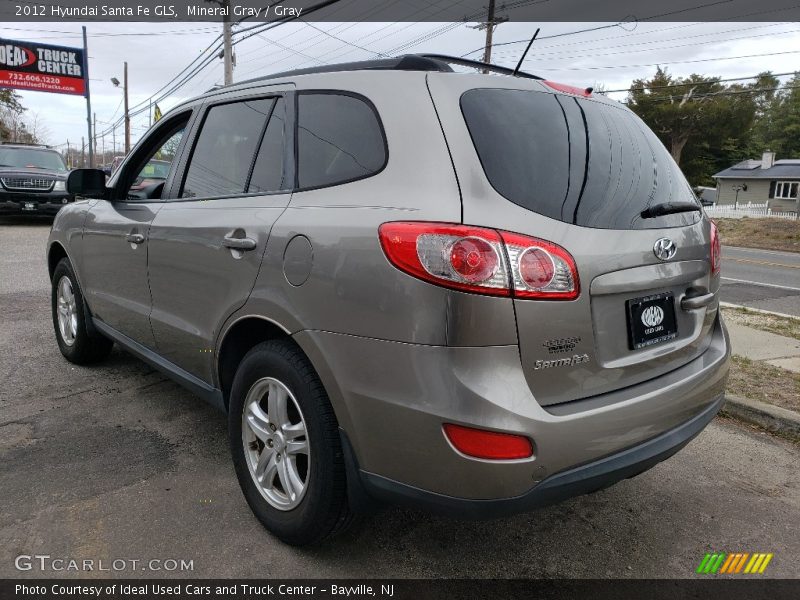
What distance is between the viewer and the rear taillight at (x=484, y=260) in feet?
6.20

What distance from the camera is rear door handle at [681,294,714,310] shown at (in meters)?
2.43

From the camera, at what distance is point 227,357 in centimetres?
279

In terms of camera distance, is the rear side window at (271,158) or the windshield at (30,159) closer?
the rear side window at (271,158)

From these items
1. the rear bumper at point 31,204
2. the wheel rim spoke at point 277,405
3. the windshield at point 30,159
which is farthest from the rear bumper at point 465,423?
the windshield at point 30,159

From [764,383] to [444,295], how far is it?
358 centimetres

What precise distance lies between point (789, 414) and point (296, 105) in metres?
3.38

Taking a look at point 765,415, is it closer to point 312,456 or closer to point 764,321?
point 312,456

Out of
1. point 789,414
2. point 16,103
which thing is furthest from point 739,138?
point 789,414

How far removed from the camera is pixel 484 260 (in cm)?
189

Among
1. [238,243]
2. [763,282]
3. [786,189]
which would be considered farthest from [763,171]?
[238,243]

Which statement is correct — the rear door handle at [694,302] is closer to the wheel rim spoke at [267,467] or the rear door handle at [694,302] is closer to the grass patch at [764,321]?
the wheel rim spoke at [267,467]

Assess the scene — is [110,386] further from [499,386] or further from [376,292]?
[499,386]

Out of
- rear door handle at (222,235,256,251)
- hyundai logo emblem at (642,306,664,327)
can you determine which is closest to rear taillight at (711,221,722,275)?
hyundai logo emblem at (642,306,664,327)

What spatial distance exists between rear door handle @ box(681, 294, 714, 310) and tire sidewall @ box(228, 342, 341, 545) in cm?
142
